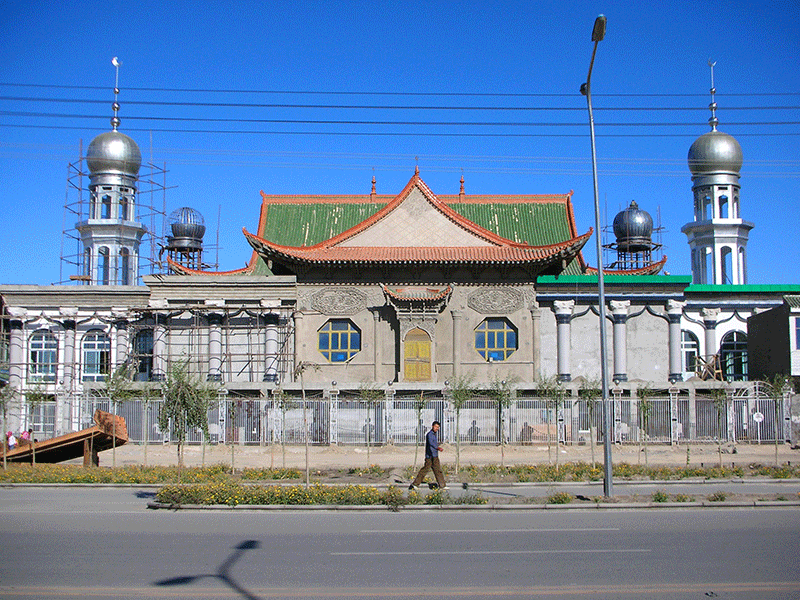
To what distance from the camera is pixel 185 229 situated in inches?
2156

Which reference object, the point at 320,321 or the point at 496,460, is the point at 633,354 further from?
the point at 320,321

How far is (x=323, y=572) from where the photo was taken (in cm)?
1022

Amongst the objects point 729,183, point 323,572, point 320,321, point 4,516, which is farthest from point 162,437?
point 729,183

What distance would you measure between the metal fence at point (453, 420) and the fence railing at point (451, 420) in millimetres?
41

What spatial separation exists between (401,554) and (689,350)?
37.6 meters

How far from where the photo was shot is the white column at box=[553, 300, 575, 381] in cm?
3694

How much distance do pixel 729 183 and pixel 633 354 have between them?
3619 centimetres

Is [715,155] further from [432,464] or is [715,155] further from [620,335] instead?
[432,464]

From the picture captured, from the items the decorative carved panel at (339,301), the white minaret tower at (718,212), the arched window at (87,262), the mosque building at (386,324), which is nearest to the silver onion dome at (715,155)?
the white minaret tower at (718,212)

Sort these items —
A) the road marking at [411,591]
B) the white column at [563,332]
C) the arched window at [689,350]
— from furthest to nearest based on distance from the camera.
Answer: the arched window at [689,350] < the white column at [563,332] < the road marking at [411,591]

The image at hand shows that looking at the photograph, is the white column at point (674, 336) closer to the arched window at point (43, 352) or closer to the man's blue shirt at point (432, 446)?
the man's blue shirt at point (432, 446)

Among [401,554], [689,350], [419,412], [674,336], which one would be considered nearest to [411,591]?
[401,554]

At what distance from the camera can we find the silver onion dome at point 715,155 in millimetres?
66875

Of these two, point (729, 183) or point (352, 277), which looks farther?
point (729, 183)
